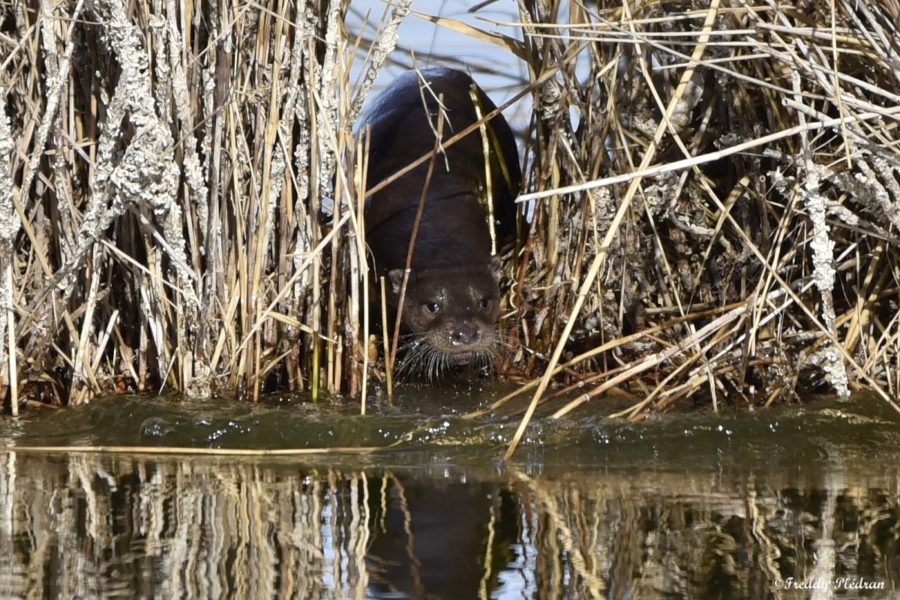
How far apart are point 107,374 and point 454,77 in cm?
205

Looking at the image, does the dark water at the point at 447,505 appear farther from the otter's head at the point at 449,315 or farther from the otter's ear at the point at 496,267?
the otter's ear at the point at 496,267

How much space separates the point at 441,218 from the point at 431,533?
8.31 feet

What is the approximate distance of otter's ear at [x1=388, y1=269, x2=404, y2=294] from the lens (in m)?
4.66

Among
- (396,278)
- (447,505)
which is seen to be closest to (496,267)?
(396,278)

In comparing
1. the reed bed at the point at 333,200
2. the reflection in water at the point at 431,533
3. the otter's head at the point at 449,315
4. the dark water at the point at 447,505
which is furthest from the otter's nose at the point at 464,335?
the reflection in water at the point at 431,533

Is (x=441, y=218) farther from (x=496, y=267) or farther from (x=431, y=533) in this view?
(x=431, y=533)

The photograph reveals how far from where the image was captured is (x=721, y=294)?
4.27 meters

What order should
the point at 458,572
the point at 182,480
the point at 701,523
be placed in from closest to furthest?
the point at 458,572
the point at 701,523
the point at 182,480

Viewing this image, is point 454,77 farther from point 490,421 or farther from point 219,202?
point 490,421

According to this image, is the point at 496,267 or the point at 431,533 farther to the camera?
the point at 496,267

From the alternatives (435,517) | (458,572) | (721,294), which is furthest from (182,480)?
(721,294)

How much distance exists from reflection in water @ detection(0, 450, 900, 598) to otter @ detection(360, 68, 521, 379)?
1446mm

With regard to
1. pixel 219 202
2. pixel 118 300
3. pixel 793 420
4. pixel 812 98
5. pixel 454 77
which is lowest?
pixel 793 420

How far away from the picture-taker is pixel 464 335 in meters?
4.61
